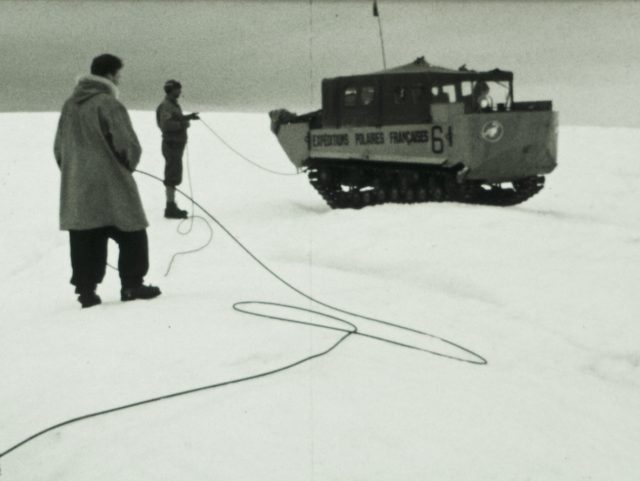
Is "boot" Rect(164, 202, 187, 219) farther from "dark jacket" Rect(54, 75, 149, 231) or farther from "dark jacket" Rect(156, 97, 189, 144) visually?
"dark jacket" Rect(54, 75, 149, 231)

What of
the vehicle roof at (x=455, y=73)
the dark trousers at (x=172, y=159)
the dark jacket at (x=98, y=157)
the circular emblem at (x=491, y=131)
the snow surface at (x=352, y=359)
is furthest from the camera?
the vehicle roof at (x=455, y=73)

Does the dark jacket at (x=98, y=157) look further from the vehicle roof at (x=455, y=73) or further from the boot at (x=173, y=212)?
the vehicle roof at (x=455, y=73)

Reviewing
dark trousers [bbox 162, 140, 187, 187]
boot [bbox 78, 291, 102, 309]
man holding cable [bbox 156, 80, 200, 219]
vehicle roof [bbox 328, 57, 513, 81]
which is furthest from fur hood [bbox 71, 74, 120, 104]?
vehicle roof [bbox 328, 57, 513, 81]

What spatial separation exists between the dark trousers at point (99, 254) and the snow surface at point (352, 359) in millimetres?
237

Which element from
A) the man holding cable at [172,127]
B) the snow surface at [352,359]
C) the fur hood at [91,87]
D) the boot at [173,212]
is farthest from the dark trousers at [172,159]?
the fur hood at [91,87]

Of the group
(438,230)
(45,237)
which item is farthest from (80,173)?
(45,237)

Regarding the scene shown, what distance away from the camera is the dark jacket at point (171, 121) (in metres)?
12.4

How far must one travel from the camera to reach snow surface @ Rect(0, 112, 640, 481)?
3.92 metres

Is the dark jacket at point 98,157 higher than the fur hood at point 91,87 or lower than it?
lower

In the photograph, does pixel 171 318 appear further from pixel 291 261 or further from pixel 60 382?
pixel 291 261

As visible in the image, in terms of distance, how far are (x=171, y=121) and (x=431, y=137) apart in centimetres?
345

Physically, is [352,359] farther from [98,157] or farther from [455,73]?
[455,73]

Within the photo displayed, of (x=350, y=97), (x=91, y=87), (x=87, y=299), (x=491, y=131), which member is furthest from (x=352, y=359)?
(x=350, y=97)

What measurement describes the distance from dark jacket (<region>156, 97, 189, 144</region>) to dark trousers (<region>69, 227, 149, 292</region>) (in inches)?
230
